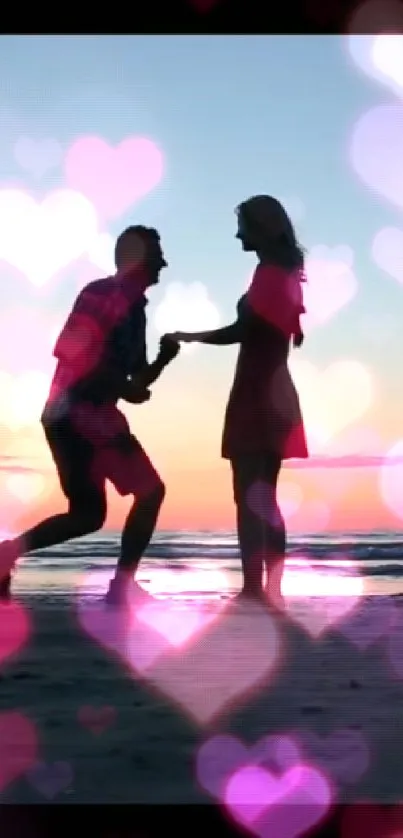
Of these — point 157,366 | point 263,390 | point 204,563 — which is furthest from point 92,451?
point 204,563

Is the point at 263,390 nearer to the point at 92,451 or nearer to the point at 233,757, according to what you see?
the point at 92,451

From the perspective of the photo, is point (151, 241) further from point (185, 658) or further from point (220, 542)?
point (220, 542)

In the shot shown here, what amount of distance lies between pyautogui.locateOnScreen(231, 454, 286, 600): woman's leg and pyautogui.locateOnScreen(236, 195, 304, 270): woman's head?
809mm

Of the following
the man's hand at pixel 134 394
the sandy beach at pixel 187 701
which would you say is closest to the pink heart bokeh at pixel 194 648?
the sandy beach at pixel 187 701

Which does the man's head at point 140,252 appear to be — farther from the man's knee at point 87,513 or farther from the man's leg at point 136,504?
the man's knee at point 87,513

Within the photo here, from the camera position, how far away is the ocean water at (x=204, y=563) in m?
7.37

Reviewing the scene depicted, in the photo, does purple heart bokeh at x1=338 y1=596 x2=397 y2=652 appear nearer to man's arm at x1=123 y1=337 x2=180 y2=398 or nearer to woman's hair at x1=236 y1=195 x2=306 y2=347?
man's arm at x1=123 y1=337 x2=180 y2=398

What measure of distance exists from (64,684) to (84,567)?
5553 mm

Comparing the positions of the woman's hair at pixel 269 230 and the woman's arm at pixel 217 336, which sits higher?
the woman's hair at pixel 269 230

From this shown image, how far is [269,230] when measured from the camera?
4.55 m

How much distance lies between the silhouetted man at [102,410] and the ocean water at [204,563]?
1805 mm

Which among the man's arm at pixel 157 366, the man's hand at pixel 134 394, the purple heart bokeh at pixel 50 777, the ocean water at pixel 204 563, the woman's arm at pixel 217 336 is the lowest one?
the ocean water at pixel 204 563

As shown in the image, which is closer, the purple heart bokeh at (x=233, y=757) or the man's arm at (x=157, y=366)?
the purple heart bokeh at (x=233, y=757)

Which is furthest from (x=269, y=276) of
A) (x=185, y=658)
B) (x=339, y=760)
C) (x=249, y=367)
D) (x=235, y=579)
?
(x=235, y=579)
